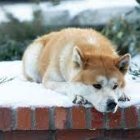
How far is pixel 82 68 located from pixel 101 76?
7.9 inches

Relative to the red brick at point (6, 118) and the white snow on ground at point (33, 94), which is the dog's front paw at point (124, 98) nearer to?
the white snow on ground at point (33, 94)

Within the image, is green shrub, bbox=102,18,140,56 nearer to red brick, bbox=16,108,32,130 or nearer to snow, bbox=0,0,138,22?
snow, bbox=0,0,138,22

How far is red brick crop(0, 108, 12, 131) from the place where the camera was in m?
4.23

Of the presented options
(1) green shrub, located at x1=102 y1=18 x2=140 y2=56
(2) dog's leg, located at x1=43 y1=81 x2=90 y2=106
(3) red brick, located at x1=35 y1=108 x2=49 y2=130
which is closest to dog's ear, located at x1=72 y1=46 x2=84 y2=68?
(2) dog's leg, located at x1=43 y1=81 x2=90 y2=106

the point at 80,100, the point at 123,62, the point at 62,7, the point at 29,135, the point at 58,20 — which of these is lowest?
the point at 29,135

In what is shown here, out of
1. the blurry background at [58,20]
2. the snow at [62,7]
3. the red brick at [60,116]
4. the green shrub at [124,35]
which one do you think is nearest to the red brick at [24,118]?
the red brick at [60,116]

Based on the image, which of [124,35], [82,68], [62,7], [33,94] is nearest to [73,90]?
[82,68]

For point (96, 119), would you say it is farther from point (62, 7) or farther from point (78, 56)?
point (62, 7)

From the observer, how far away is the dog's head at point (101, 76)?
4.23 metres

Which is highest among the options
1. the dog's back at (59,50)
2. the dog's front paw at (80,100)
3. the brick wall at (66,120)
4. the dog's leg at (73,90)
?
the dog's back at (59,50)

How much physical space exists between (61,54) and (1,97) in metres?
0.83

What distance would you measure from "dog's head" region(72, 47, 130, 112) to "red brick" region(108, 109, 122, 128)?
0.08 m

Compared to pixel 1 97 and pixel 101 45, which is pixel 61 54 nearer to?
pixel 101 45

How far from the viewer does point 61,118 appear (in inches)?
166
